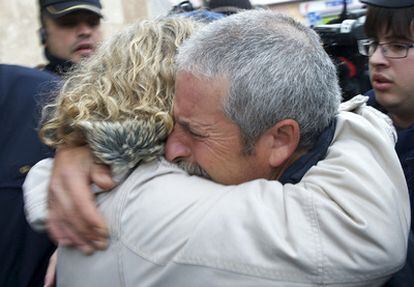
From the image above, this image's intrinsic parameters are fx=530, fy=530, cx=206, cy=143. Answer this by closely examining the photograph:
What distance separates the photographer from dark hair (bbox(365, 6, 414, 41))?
1.96 m

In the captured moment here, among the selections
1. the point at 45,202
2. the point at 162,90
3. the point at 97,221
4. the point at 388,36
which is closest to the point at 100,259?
the point at 97,221

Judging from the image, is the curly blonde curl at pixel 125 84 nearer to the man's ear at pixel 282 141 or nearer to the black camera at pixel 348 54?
the man's ear at pixel 282 141

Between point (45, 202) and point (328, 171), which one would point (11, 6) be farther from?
point (328, 171)

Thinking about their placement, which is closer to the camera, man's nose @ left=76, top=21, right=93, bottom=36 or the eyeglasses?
the eyeglasses

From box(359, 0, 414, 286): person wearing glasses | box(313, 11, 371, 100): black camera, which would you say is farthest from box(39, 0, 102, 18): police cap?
box(359, 0, 414, 286): person wearing glasses

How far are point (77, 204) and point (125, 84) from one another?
0.88 ft

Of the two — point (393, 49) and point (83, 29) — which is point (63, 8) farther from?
point (393, 49)

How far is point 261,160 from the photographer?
114 cm

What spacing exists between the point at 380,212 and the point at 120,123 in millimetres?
526

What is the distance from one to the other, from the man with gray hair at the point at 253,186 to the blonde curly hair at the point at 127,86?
50mm

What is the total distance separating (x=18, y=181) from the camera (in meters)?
1.54

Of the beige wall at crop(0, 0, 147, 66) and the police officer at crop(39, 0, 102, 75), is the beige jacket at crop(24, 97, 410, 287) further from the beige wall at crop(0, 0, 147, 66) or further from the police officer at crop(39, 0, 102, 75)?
the beige wall at crop(0, 0, 147, 66)

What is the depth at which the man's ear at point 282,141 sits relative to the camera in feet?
3.60

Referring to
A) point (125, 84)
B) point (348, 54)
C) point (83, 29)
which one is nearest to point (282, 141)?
point (125, 84)
